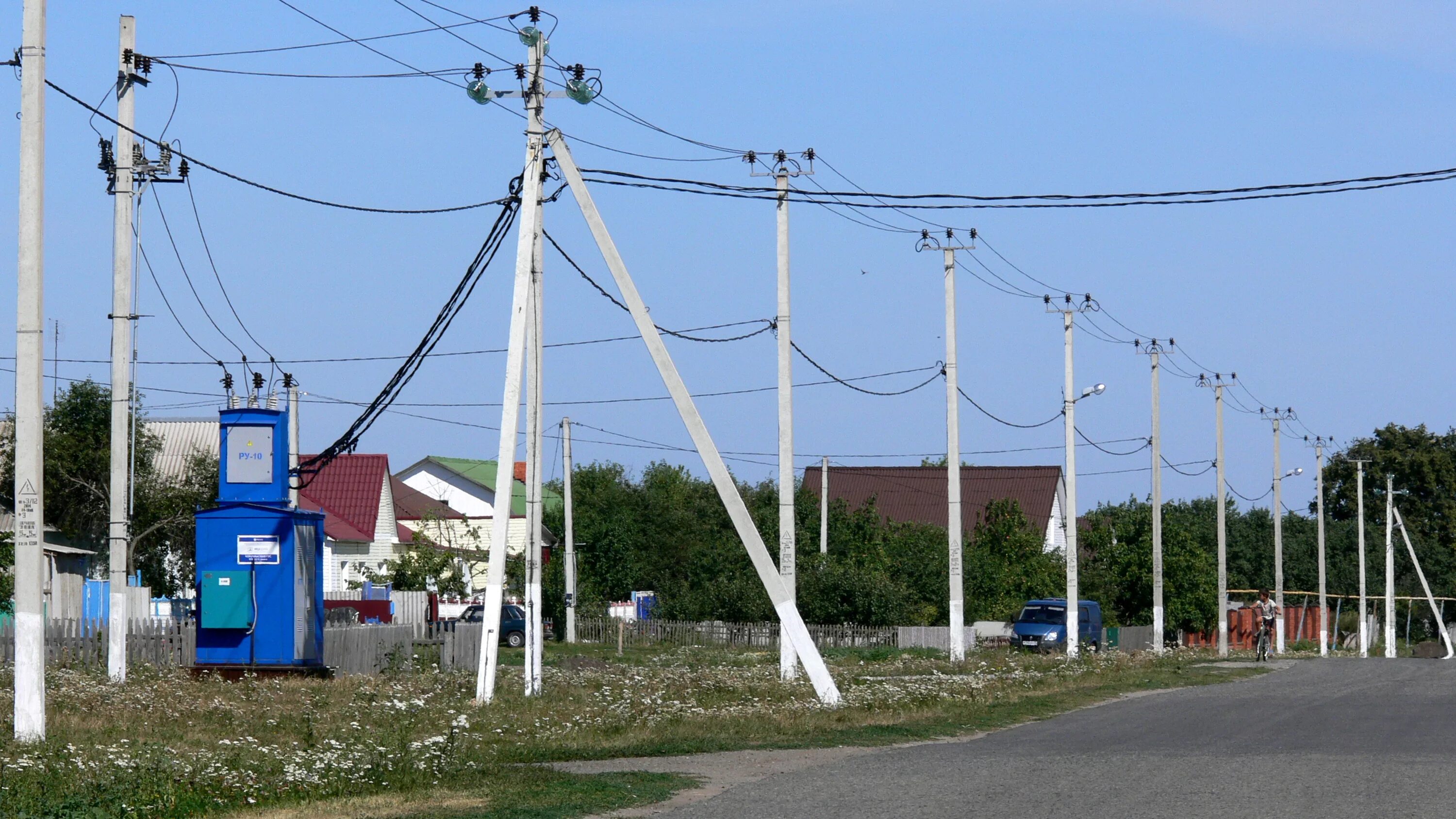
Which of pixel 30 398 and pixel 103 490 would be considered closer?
pixel 30 398

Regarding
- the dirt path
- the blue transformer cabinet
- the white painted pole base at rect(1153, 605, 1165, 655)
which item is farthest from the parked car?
the dirt path

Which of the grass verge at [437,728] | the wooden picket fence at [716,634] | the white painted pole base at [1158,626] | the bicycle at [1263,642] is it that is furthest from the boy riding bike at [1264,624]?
the grass verge at [437,728]

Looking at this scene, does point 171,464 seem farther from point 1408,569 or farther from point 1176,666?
point 1408,569

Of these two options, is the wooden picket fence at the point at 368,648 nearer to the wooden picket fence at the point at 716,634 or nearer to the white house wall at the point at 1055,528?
the wooden picket fence at the point at 716,634

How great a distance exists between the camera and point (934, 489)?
82.9 meters

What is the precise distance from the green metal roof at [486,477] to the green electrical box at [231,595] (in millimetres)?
61916

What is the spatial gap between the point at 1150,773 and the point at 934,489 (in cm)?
6996

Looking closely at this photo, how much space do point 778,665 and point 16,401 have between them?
2193 cm

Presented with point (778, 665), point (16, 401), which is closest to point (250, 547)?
point (16, 401)

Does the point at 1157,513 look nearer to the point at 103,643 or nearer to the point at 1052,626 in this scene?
the point at 1052,626

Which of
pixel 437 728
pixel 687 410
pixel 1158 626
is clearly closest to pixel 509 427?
pixel 687 410

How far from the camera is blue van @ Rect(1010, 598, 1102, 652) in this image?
147 feet

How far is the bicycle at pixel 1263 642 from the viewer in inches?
1699

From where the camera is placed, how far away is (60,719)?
662 inches
